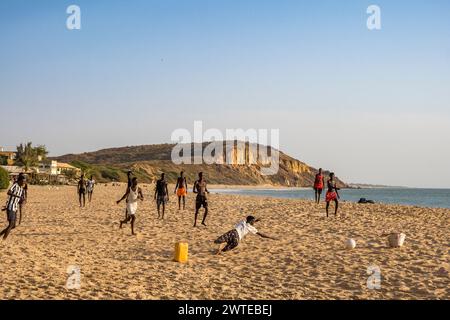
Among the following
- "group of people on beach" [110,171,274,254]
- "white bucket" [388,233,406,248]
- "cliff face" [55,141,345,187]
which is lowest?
"white bucket" [388,233,406,248]

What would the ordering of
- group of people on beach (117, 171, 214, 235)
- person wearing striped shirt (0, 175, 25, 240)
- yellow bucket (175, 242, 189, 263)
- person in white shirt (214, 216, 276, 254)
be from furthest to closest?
group of people on beach (117, 171, 214, 235) → person wearing striped shirt (0, 175, 25, 240) → person in white shirt (214, 216, 276, 254) → yellow bucket (175, 242, 189, 263)

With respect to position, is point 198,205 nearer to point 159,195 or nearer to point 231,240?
point 159,195

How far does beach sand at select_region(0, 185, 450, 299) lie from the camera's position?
25.5ft

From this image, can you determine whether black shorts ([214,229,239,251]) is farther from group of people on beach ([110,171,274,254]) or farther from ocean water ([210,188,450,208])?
ocean water ([210,188,450,208])

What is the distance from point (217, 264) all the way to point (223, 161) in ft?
559

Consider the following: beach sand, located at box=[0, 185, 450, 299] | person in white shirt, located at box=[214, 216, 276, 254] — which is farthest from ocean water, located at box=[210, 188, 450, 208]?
person in white shirt, located at box=[214, 216, 276, 254]

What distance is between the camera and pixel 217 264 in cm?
1020

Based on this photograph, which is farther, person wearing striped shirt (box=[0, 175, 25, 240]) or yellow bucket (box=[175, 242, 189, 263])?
person wearing striped shirt (box=[0, 175, 25, 240])

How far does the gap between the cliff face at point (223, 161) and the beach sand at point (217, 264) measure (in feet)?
454

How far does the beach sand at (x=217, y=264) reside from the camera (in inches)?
306

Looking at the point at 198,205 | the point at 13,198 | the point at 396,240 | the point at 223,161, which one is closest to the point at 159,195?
the point at 198,205

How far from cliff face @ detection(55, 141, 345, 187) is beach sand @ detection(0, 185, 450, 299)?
138 m

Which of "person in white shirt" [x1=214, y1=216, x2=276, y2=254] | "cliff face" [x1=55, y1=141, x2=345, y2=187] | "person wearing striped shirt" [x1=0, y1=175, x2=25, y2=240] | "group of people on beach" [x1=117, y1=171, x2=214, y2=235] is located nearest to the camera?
"person in white shirt" [x1=214, y1=216, x2=276, y2=254]
